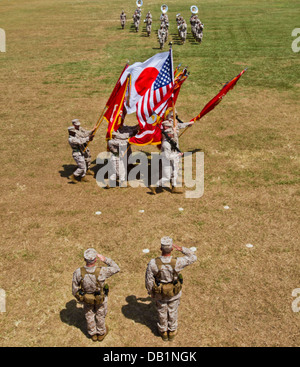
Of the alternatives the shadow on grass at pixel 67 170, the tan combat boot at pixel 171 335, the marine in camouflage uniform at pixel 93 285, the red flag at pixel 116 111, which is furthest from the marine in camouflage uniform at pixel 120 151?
the tan combat boot at pixel 171 335

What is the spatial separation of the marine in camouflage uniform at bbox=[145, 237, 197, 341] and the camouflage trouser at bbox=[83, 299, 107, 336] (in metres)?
1.02

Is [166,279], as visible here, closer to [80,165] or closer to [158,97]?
[158,97]

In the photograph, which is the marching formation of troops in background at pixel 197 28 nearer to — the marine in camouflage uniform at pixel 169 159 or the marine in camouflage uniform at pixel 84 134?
the marine in camouflage uniform at pixel 169 159

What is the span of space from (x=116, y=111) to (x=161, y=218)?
3.85 meters

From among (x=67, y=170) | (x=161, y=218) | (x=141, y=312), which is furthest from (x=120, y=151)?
(x=141, y=312)

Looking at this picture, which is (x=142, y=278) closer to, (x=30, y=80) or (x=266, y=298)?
(x=266, y=298)

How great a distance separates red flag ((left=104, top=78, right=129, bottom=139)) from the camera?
11375mm

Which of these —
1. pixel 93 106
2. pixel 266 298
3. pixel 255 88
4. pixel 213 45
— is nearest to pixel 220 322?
pixel 266 298

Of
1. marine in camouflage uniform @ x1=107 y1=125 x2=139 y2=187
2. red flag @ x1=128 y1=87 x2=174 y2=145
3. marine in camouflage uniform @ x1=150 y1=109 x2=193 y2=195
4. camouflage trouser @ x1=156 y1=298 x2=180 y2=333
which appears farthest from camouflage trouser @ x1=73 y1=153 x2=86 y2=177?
camouflage trouser @ x1=156 y1=298 x2=180 y2=333

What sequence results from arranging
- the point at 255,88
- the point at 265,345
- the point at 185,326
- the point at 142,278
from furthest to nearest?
the point at 255,88
the point at 142,278
the point at 185,326
the point at 265,345

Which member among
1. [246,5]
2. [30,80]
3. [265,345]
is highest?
[246,5]

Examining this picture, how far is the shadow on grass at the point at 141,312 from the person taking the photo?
7.18 meters

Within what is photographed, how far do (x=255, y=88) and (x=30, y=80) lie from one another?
14.4 m

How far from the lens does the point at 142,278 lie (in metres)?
8.20
